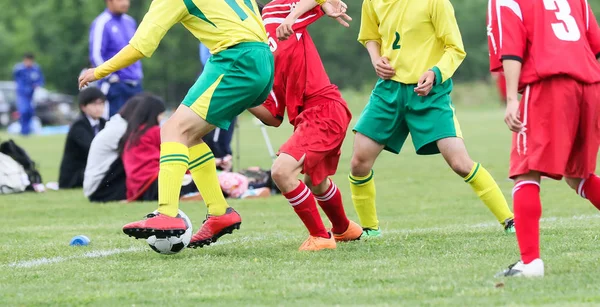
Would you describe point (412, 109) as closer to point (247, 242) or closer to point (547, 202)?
point (247, 242)

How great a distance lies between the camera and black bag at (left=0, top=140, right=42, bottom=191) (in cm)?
1254

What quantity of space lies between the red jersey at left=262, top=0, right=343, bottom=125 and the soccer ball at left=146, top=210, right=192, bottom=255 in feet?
3.55

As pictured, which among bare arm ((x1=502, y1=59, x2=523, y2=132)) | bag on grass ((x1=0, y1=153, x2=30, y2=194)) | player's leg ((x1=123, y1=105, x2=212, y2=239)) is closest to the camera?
bare arm ((x1=502, y1=59, x2=523, y2=132))

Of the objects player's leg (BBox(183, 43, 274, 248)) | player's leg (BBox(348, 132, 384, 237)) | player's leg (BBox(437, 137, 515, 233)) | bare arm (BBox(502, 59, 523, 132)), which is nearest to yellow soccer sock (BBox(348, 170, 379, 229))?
player's leg (BBox(348, 132, 384, 237))

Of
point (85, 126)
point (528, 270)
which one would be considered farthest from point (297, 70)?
point (85, 126)

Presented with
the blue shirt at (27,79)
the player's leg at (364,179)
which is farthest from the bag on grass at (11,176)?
the blue shirt at (27,79)

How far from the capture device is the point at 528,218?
505 centimetres

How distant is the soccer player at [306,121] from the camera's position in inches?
255

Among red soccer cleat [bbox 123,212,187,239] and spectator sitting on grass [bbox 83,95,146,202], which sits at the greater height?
red soccer cleat [bbox 123,212,187,239]

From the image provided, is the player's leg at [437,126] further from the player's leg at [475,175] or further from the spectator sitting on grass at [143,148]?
the spectator sitting on grass at [143,148]

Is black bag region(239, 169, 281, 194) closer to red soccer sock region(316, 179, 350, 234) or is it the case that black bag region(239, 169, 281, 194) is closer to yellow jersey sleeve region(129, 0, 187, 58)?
red soccer sock region(316, 179, 350, 234)

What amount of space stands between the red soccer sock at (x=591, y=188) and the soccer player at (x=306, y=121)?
1.71 meters

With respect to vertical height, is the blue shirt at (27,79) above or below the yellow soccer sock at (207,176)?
below

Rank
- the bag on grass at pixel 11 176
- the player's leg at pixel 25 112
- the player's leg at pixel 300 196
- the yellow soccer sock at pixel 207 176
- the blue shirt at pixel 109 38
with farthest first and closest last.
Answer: the player's leg at pixel 25 112, the blue shirt at pixel 109 38, the bag on grass at pixel 11 176, the yellow soccer sock at pixel 207 176, the player's leg at pixel 300 196
